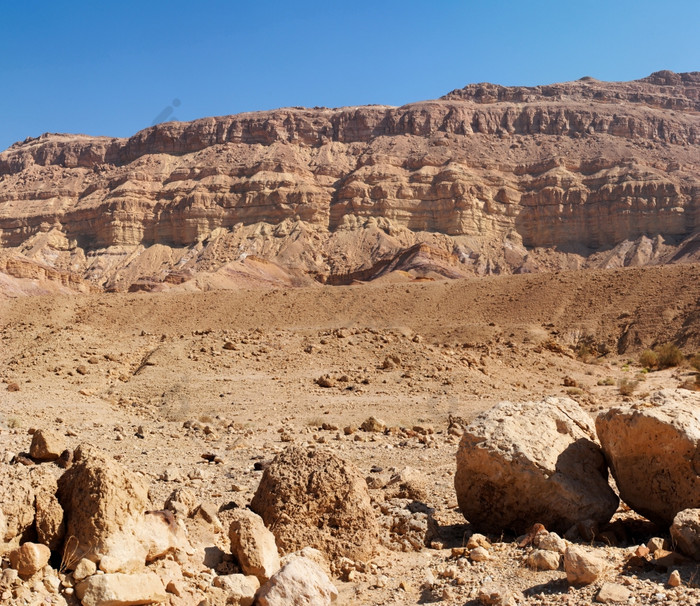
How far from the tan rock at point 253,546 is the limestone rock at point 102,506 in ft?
2.22

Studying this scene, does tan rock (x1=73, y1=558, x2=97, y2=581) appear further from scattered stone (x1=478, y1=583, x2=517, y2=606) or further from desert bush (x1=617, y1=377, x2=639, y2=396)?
desert bush (x1=617, y1=377, x2=639, y2=396)

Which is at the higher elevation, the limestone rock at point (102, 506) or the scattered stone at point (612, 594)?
the limestone rock at point (102, 506)

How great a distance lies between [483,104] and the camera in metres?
106

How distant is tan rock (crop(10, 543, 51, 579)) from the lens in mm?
4359

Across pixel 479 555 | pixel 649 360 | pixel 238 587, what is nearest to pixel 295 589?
pixel 238 587

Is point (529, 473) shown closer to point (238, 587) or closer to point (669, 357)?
point (238, 587)

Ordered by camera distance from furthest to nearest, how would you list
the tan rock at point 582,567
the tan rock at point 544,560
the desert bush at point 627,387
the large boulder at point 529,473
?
the desert bush at point 627,387
the large boulder at point 529,473
the tan rock at point 544,560
the tan rock at point 582,567

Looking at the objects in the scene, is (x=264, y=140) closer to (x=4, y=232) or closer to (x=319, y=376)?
(x=4, y=232)

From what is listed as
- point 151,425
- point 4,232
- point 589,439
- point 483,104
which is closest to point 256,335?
point 151,425

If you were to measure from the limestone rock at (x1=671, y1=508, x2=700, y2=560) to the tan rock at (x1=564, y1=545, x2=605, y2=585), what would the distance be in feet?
1.93

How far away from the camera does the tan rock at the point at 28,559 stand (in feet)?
14.3

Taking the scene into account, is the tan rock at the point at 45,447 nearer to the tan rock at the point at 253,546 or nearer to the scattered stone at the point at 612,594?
the tan rock at the point at 253,546

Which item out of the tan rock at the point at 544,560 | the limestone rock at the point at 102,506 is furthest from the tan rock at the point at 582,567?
the limestone rock at the point at 102,506

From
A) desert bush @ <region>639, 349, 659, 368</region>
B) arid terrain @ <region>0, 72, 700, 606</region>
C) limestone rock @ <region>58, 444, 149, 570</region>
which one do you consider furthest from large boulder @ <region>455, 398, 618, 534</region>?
desert bush @ <region>639, 349, 659, 368</region>
